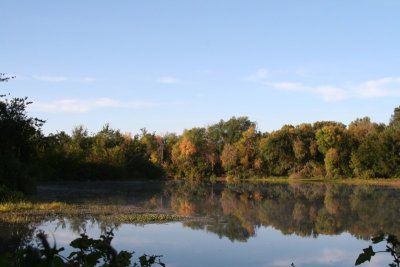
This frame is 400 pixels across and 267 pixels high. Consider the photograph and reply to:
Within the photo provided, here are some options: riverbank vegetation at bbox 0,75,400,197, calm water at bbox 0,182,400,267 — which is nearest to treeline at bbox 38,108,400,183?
riverbank vegetation at bbox 0,75,400,197

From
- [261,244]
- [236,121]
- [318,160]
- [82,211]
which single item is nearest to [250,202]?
[82,211]

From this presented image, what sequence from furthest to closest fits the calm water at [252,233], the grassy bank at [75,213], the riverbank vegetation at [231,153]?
the riverbank vegetation at [231,153]
the grassy bank at [75,213]
the calm water at [252,233]

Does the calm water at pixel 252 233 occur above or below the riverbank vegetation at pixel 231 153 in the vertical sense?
below

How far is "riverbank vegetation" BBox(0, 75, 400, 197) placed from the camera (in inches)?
1813

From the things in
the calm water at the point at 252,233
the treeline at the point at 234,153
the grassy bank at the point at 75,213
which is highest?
the treeline at the point at 234,153

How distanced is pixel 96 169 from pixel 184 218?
1140 inches

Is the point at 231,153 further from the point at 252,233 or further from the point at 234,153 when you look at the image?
the point at 252,233

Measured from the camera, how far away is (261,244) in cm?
1368

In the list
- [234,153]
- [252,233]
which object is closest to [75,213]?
[252,233]

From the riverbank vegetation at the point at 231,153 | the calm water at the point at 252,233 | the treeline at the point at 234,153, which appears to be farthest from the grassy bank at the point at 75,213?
the treeline at the point at 234,153

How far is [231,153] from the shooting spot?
56.1 meters

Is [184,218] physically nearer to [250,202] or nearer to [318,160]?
[250,202]

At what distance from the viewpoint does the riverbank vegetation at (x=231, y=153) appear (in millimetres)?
46059

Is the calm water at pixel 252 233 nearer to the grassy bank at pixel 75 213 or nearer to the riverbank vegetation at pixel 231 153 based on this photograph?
the grassy bank at pixel 75 213
